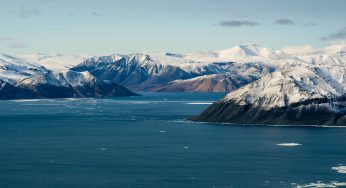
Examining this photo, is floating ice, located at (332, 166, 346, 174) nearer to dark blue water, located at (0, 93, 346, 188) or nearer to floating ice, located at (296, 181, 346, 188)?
dark blue water, located at (0, 93, 346, 188)

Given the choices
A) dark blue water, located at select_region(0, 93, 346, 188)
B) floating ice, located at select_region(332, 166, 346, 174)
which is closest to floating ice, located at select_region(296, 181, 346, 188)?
dark blue water, located at select_region(0, 93, 346, 188)

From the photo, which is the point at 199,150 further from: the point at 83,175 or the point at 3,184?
the point at 3,184

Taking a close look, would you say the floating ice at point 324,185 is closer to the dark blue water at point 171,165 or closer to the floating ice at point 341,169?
the dark blue water at point 171,165

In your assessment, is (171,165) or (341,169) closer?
(341,169)

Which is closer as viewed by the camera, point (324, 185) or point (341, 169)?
point (324, 185)

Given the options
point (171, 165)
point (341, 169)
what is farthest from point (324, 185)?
point (171, 165)

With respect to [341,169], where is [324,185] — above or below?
below

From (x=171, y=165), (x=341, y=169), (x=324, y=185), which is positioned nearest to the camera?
(x=324, y=185)

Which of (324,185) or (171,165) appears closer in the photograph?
(324,185)

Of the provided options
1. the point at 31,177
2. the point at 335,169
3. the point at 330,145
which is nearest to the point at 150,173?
the point at 31,177

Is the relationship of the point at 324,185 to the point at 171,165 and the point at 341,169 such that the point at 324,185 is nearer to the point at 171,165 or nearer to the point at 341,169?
the point at 341,169

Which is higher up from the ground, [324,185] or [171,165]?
[171,165]

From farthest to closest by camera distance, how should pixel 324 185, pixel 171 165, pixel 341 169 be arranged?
pixel 171 165 < pixel 341 169 < pixel 324 185
